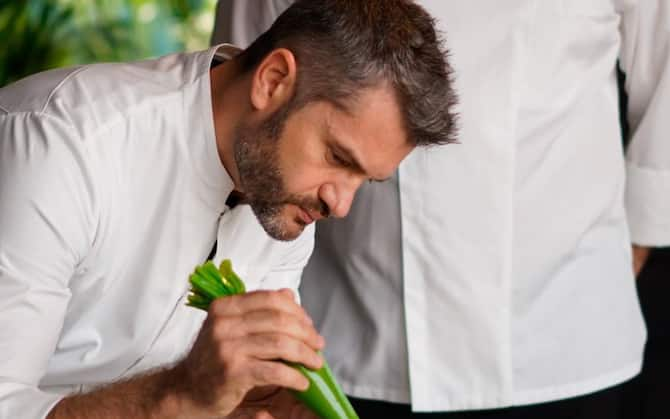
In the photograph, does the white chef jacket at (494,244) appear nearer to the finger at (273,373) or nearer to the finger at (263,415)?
the finger at (263,415)

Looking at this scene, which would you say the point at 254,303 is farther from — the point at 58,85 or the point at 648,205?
the point at 648,205

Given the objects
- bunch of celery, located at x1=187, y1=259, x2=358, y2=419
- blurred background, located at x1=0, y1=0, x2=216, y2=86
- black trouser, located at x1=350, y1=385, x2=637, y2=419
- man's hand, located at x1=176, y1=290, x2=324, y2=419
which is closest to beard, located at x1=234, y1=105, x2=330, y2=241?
bunch of celery, located at x1=187, y1=259, x2=358, y2=419

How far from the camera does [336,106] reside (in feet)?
5.80

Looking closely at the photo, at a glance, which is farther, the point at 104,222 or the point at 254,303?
the point at 104,222

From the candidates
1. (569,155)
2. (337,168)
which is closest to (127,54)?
(569,155)

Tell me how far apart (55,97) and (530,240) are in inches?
33.9

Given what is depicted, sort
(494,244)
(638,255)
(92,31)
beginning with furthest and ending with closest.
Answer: (92,31) < (638,255) < (494,244)

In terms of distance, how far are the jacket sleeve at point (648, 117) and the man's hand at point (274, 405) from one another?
94 cm

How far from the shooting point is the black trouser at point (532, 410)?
222 centimetres

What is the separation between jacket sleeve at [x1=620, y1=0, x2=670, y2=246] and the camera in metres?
2.37

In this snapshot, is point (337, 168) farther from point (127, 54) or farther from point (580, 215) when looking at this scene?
point (127, 54)

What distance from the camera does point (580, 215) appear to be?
7.39 ft

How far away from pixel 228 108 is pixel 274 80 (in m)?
0.09

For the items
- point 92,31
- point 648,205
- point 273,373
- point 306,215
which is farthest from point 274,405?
point 92,31
